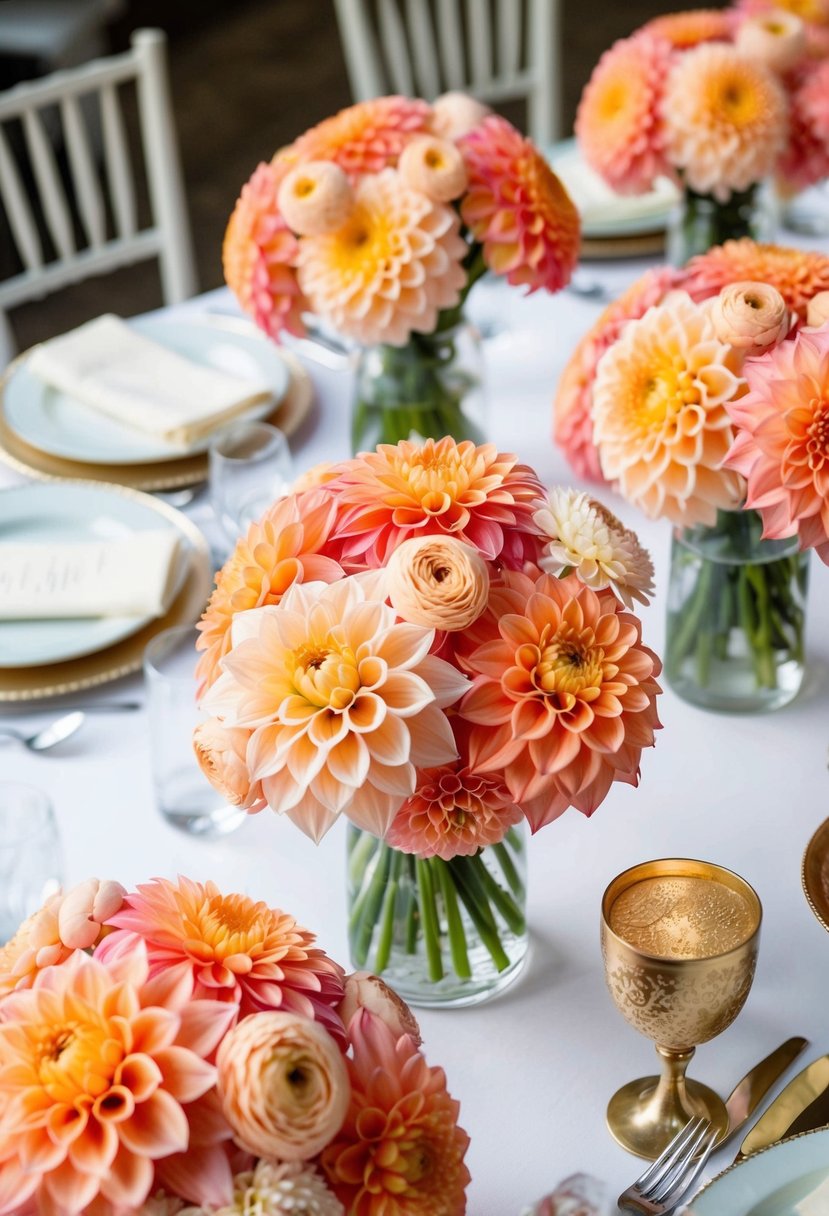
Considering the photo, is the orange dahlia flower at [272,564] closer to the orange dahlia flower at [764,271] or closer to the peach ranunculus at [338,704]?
the peach ranunculus at [338,704]

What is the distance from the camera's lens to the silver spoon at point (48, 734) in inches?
41.9

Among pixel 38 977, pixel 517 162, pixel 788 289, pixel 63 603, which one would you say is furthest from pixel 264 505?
pixel 38 977

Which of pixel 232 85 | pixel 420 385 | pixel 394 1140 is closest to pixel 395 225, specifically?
pixel 420 385

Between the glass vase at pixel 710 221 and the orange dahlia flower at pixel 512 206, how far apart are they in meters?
0.37

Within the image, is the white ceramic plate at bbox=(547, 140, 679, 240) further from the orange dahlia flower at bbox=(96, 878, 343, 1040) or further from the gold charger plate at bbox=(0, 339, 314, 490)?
the orange dahlia flower at bbox=(96, 878, 343, 1040)

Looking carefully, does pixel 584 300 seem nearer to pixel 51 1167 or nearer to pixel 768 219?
pixel 768 219

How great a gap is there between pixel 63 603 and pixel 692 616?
49 centimetres

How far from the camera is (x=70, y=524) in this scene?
127 centimetres

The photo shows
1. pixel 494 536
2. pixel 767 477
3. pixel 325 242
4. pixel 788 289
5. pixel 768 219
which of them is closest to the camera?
pixel 494 536

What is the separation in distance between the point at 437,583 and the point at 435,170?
567mm

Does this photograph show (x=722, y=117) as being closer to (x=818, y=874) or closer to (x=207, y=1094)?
(x=818, y=874)

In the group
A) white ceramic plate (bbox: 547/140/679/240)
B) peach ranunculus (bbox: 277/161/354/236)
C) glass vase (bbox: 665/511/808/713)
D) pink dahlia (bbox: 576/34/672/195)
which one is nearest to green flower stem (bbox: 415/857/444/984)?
glass vase (bbox: 665/511/808/713)

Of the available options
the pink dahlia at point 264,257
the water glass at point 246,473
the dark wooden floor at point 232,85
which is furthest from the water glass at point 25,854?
the dark wooden floor at point 232,85

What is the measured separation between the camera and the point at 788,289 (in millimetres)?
952
